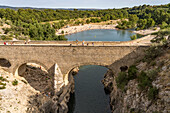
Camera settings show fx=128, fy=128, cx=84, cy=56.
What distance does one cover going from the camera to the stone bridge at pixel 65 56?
25.0m

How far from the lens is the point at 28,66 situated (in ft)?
121

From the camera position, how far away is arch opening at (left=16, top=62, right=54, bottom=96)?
2949cm

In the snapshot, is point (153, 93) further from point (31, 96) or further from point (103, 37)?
point (103, 37)

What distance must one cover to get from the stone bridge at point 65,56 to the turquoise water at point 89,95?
5.31 metres

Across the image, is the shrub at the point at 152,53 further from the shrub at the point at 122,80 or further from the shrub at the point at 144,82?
the shrub at the point at 122,80

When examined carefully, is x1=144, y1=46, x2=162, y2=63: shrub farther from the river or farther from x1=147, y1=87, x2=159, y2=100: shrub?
the river

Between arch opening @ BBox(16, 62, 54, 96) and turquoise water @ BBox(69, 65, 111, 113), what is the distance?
6.32m

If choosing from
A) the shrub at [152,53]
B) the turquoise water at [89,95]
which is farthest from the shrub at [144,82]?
the turquoise water at [89,95]

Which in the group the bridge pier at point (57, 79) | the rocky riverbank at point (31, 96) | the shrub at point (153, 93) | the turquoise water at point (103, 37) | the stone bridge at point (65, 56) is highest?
the turquoise water at point (103, 37)

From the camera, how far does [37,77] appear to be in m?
33.8

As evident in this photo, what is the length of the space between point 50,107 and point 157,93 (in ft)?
64.2

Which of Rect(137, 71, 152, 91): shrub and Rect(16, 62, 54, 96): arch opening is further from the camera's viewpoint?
Rect(16, 62, 54, 96): arch opening

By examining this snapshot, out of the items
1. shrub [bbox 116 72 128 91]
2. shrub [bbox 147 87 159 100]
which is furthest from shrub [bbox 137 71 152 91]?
shrub [bbox 116 72 128 91]

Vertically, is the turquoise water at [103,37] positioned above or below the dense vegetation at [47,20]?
below
